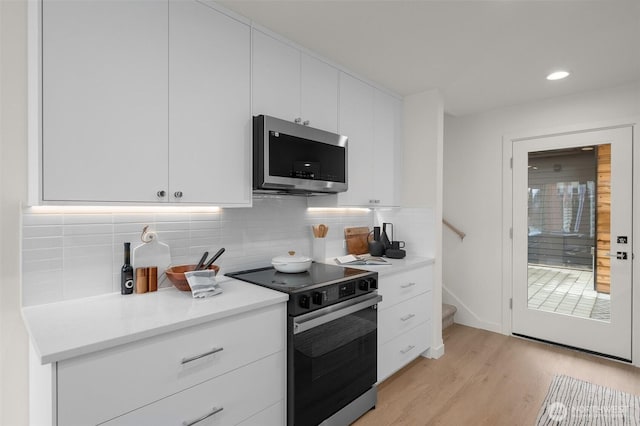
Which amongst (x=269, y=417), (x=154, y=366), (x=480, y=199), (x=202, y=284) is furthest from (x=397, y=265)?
(x=154, y=366)

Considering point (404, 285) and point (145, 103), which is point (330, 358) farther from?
point (145, 103)

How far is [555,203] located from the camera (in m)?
3.35

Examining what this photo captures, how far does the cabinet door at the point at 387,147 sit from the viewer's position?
2.93m

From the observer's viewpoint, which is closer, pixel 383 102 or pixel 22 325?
pixel 22 325

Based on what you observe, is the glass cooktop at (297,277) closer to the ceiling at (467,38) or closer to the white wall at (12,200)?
the white wall at (12,200)

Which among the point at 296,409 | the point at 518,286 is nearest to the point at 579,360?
the point at 518,286

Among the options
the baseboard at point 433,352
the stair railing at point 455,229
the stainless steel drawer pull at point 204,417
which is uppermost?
the stair railing at point 455,229

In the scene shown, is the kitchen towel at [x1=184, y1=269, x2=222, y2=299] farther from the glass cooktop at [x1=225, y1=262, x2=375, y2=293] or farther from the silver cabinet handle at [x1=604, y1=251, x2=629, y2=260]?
the silver cabinet handle at [x1=604, y1=251, x2=629, y2=260]

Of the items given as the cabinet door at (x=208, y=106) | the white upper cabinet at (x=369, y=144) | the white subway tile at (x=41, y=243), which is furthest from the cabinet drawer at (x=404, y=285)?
the white subway tile at (x=41, y=243)

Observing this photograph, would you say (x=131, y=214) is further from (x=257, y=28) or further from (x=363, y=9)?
(x=363, y=9)

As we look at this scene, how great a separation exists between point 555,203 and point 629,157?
683 millimetres

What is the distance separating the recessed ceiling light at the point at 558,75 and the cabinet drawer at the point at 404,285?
1943 mm

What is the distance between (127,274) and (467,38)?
251 centimetres

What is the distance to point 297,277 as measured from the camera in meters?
2.10
